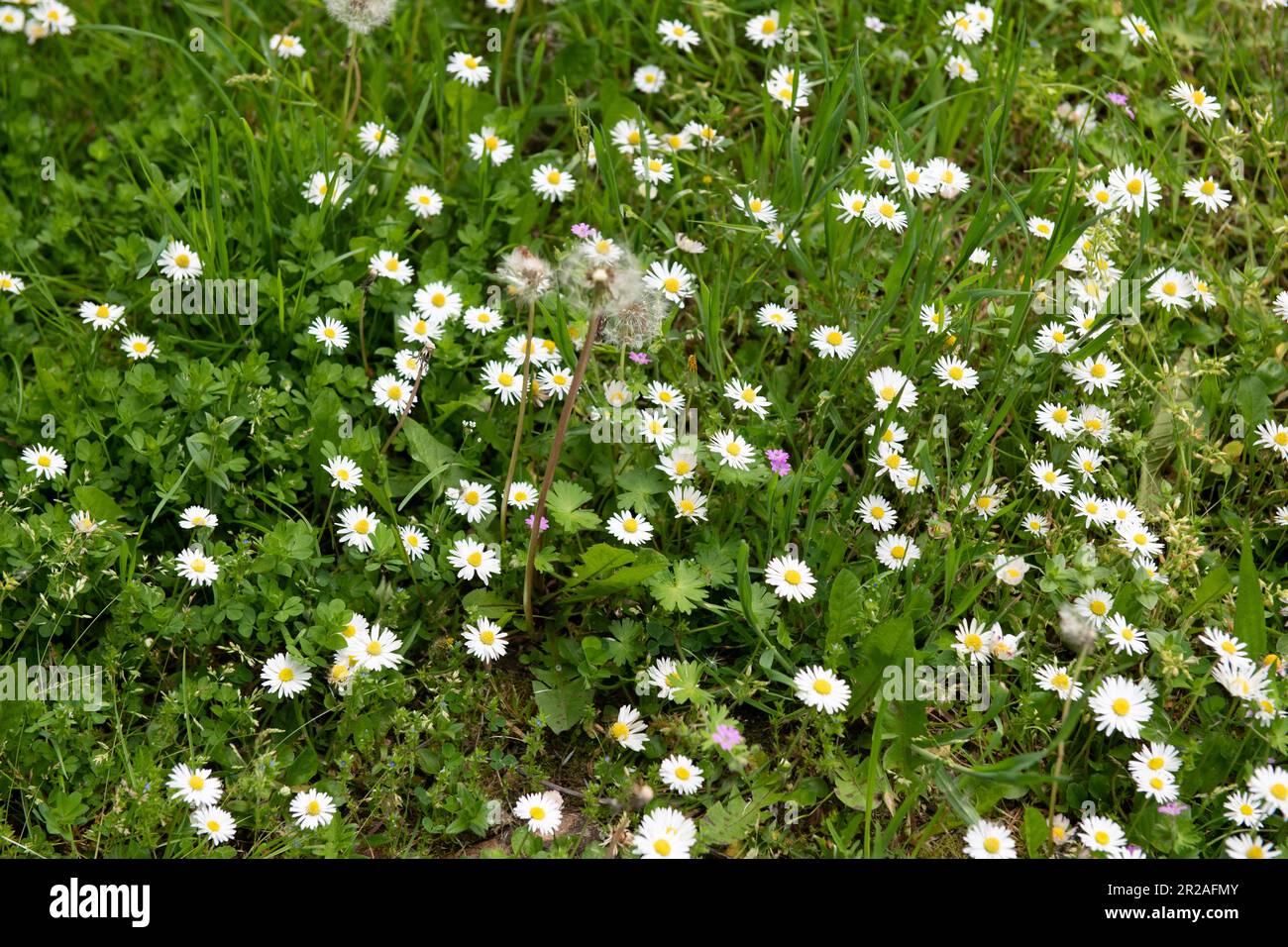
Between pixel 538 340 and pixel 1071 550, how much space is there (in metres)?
1.52

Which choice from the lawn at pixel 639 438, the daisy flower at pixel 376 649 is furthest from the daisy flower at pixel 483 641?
the daisy flower at pixel 376 649

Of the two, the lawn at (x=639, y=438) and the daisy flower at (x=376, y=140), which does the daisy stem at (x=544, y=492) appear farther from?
the daisy flower at (x=376, y=140)

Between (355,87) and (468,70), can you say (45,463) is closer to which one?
(355,87)

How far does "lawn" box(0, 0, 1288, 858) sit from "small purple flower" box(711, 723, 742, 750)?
0.04ft

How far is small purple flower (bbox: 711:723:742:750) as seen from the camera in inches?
106

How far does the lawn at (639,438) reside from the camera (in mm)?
2793

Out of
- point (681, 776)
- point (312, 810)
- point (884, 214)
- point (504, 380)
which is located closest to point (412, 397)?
point (504, 380)

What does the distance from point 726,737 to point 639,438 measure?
2.76 ft

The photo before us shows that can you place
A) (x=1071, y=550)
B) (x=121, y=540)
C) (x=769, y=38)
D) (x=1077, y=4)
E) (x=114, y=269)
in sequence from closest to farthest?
(x=121, y=540)
(x=1071, y=550)
(x=114, y=269)
(x=769, y=38)
(x=1077, y=4)

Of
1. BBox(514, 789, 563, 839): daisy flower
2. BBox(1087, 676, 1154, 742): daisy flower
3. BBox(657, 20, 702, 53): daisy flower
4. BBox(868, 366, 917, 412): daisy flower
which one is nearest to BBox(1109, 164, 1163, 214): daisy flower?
BBox(868, 366, 917, 412): daisy flower

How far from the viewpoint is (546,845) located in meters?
2.77

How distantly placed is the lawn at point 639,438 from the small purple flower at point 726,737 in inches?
0.5

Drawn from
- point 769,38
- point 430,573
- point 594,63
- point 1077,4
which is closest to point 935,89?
point 769,38
